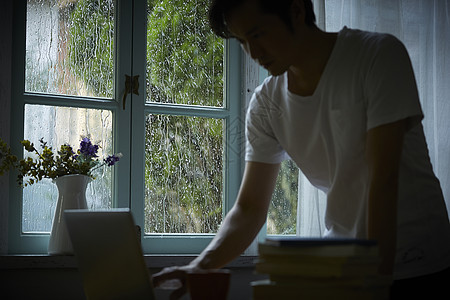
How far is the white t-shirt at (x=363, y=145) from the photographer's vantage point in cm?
120

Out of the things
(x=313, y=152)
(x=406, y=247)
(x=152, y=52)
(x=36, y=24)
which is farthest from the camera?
(x=152, y=52)

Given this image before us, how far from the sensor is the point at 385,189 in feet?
3.63

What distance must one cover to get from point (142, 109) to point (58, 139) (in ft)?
1.16

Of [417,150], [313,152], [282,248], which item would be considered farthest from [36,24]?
[282,248]

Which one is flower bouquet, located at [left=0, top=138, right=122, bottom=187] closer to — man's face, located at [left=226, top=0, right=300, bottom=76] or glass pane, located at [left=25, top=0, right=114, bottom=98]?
glass pane, located at [left=25, top=0, right=114, bottom=98]

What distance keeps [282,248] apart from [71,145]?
1642 millimetres

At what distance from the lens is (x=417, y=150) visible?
1284 mm

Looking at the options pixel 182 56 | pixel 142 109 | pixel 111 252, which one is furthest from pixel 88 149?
pixel 111 252

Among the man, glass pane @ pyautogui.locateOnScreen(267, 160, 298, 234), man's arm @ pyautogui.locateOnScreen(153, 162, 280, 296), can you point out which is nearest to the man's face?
the man

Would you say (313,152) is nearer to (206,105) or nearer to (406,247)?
(406,247)

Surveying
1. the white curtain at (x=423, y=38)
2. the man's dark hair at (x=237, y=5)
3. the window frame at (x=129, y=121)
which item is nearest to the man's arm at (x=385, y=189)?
the man's dark hair at (x=237, y=5)

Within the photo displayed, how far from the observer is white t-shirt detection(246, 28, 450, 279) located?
1197 mm

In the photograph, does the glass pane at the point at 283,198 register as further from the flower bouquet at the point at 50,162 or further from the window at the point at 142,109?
the flower bouquet at the point at 50,162

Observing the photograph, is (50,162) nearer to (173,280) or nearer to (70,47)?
(70,47)
